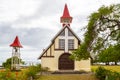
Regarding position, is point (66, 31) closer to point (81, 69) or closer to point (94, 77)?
point (81, 69)

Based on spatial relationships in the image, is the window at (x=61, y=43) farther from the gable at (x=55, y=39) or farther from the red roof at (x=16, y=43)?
the red roof at (x=16, y=43)

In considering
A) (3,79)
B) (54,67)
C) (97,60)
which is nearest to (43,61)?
(54,67)

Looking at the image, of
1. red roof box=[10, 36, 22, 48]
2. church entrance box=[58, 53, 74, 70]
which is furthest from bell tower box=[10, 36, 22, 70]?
church entrance box=[58, 53, 74, 70]

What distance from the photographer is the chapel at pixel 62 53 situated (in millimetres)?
47688

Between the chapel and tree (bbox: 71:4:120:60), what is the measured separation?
17284mm

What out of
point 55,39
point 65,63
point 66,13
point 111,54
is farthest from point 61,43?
point 111,54

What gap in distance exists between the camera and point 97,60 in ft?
100

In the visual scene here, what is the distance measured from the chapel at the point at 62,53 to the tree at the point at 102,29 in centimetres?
1728

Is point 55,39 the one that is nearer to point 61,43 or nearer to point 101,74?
point 61,43

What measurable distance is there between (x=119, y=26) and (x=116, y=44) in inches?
70.5

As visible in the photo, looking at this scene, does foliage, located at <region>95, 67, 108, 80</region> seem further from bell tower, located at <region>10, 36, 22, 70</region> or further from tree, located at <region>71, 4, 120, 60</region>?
bell tower, located at <region>10, 36, 22, 70</region>

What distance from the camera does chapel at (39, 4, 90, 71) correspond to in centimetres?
4769

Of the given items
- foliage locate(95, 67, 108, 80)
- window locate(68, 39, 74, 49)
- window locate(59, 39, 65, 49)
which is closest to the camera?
foliage locate(95, 67, 108, 80)

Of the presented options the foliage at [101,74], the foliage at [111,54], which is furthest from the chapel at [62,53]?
the foliage at [111,54]
